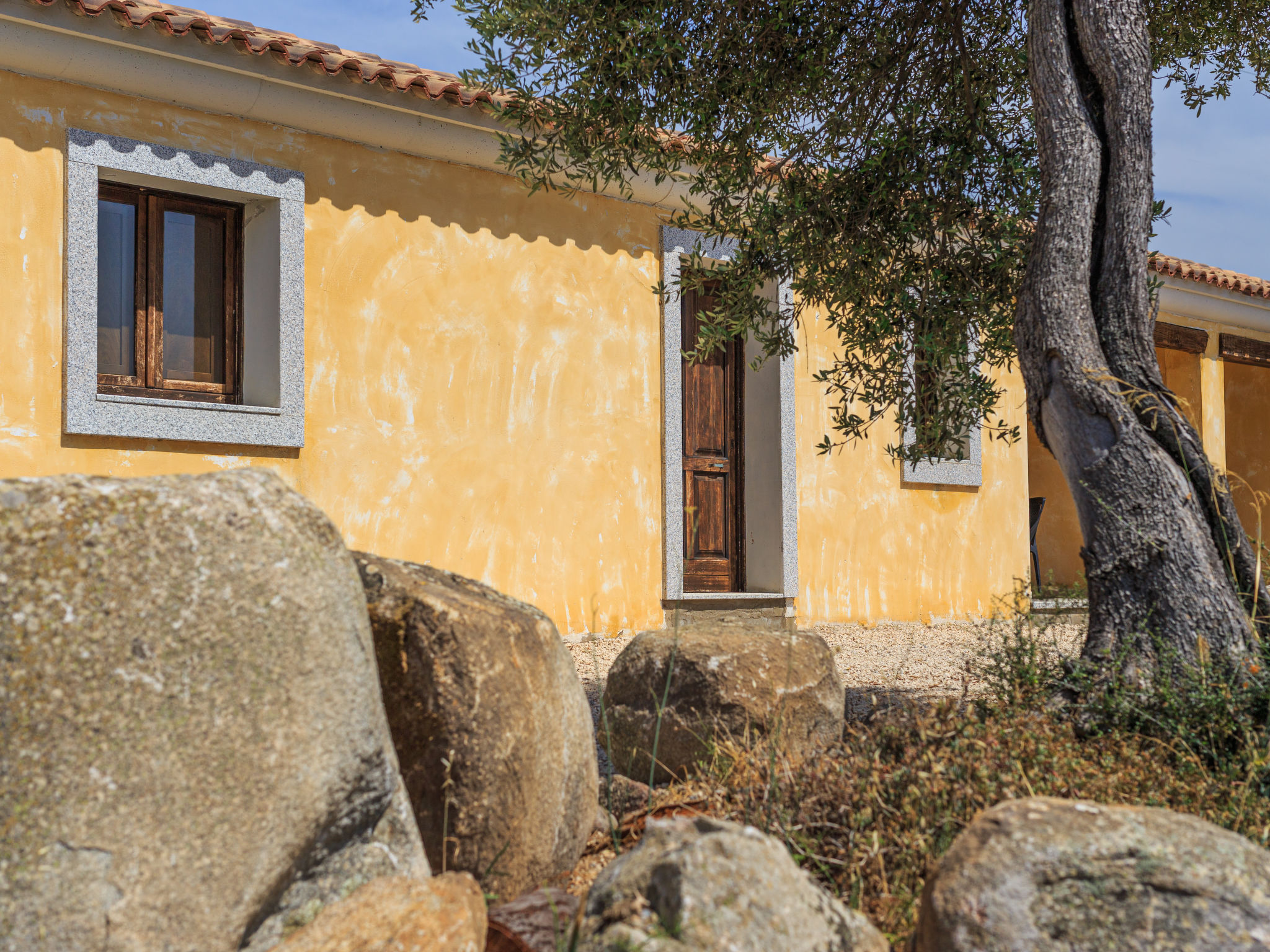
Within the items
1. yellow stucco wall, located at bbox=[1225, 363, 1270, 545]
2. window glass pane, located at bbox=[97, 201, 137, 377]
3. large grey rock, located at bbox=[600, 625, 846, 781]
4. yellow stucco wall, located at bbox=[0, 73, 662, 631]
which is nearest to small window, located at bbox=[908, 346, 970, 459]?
large grey rock, located at bbox=[600, 625, 846, 781]

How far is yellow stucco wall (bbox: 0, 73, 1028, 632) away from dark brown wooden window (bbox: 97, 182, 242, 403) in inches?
16.4

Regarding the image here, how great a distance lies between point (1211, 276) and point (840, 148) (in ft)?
26.0

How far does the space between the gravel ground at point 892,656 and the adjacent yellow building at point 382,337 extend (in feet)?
1.17

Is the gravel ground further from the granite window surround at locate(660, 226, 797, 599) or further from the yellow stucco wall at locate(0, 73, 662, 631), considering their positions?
the yellow stucco wall at locate(0, 73, 662, 631)

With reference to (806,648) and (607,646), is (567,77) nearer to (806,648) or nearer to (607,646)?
(806,648)

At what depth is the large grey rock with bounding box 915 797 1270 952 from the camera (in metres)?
1.99

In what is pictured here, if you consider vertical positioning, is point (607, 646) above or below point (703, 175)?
below

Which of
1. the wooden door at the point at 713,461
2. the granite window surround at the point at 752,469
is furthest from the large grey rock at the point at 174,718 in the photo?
the wooden door at the point at 713,461

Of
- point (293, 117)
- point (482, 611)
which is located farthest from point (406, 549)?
point (482, 611)

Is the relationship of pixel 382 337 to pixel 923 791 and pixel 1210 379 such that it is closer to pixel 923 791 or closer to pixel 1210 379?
pixel 923 791

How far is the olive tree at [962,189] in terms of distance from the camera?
376cm

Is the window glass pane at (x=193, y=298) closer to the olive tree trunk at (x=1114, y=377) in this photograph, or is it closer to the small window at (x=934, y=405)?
the small window at (x=934, y=405)

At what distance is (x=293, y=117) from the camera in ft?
22.7

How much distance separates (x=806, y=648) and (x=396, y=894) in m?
2.33
